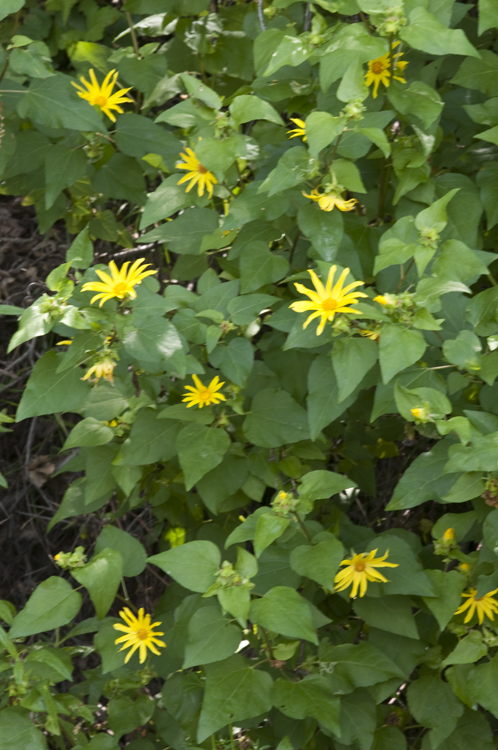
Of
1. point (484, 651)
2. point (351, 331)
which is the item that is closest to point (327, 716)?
point (484, 651)

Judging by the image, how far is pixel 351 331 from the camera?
112cm

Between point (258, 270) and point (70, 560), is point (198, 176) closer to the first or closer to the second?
point (258, 270)

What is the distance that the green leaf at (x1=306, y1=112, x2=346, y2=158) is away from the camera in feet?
3.61

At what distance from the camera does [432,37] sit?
114 centimetres

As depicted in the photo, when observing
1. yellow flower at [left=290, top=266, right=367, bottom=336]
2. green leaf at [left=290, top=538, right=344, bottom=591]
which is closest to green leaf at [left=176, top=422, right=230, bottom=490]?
green leaf at [left=290, top=538, right=344, bottom=591]

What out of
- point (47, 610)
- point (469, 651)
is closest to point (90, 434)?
point (47, 610)

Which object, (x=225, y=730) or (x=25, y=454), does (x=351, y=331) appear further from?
(x=25, y=454)

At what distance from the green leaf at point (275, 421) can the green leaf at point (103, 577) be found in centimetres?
34

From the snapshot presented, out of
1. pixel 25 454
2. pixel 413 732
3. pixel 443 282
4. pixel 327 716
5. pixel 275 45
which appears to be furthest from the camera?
pixel 25 454

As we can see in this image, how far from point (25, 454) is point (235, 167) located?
1.46 metres

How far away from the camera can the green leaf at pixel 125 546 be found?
1367 mm

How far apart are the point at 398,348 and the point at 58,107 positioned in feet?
3.06

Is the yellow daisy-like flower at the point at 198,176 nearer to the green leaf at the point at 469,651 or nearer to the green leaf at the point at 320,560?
the green leaf at the point at 320,560

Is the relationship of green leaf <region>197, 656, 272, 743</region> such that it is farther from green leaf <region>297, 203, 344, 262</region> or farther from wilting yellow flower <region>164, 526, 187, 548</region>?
green leaf <region>297, 203, 344, 262</region>
